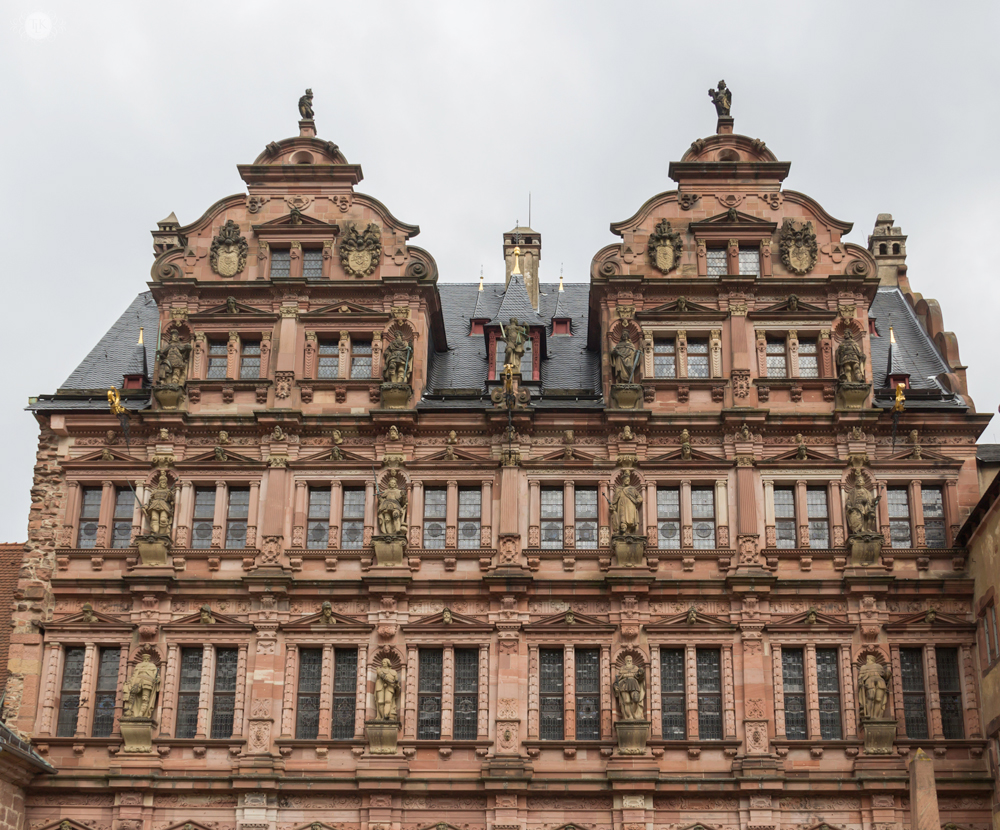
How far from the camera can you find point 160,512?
34281mm

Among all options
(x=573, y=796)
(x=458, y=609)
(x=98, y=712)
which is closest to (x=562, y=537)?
(x=458, y=609)

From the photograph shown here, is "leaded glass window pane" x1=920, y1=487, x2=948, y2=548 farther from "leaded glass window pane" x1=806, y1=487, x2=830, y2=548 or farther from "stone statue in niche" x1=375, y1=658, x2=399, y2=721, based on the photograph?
"stone statue in niche" x1=375, y1=658, x2=399, y2=721

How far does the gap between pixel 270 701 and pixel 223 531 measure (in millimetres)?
4598

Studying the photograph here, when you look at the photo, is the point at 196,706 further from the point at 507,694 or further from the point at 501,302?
the point at 501,302

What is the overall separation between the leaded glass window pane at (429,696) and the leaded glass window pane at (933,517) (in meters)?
12.7

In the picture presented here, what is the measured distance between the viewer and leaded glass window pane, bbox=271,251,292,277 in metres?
37.3

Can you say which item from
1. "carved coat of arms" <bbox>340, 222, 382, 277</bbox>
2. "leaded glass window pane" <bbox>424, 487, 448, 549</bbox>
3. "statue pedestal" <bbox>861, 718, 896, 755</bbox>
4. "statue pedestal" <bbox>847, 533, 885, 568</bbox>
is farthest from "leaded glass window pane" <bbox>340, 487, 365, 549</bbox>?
"statue pedestal" <bbox>861, 718, 896, 755</bbox>

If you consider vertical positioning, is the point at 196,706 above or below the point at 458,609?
below

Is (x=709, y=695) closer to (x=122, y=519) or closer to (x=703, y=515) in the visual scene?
(x=703, y=515)

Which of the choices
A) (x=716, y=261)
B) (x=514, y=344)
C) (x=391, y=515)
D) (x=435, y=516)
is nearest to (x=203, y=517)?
(x=391, y=515)

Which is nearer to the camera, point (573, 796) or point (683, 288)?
point (573, 796)

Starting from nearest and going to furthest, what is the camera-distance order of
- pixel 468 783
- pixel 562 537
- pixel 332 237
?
pixel 468 783
pixel 562 537
pixel 332 237

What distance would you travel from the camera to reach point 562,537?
34219 millimetres

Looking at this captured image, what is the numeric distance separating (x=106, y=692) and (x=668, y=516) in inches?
579
